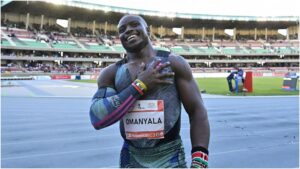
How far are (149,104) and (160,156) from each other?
0.34 m

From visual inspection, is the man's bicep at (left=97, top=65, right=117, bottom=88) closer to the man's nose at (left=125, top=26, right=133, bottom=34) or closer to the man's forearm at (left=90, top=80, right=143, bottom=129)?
the man's forearm at (left=90, top=80, right=143, bottom=129)

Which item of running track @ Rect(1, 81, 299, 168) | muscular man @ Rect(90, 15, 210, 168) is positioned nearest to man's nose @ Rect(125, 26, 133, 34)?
muscular man @ Rect(90, 15, 210, 168)

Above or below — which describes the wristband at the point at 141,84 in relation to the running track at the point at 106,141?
above

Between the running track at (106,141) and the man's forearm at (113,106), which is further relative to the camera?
the running track at (106,141)

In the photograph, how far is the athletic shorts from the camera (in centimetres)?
188

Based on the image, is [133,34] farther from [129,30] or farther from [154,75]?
[154,75]

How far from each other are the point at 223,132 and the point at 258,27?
8072 cm

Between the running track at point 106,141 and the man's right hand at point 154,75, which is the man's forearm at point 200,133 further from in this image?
the running track at point 106,141

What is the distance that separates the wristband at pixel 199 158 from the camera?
182 cm

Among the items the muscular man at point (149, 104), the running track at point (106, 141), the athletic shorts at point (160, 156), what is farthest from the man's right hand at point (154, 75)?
the running track at point (106, 141)

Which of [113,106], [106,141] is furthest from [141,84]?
[106,141]

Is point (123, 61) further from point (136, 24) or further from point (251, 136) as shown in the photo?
point (251, 136)

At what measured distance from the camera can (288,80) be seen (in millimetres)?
20516

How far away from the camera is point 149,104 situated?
1857mm
